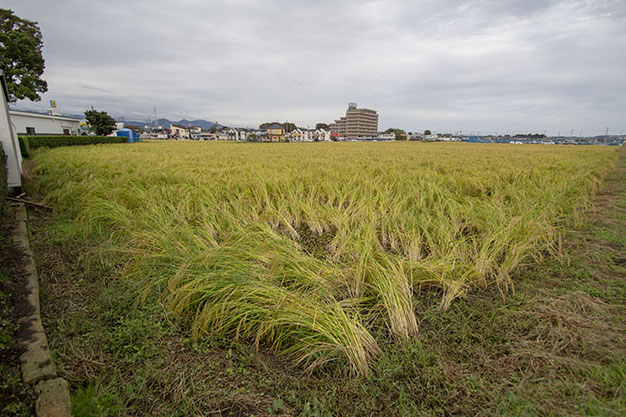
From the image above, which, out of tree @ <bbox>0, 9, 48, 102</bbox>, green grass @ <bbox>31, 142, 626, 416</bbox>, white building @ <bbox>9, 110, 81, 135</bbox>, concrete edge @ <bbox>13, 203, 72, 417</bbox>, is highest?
tree @ <bbox>0, 9, 48, 102</bbox>

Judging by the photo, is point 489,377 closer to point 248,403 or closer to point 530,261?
point 248,403

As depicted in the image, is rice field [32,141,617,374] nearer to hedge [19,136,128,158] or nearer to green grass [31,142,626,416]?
green grass [31,142,626,416]

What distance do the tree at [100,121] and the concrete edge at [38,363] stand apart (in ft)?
138

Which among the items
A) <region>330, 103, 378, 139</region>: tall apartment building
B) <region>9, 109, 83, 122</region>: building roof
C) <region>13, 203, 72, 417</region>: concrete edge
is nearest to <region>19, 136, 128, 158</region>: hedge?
<region>9, 109, 83, 122</region>: building roof

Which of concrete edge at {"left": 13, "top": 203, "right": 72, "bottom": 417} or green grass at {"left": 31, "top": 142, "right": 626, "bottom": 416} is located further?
green grass at {"left": 31, "top": 142, "right": 626, "bottom": 416}

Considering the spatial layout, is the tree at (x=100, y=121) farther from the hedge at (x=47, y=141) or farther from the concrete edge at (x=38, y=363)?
the concrete edge at (x=38, y=363)

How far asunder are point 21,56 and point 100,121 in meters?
11.9

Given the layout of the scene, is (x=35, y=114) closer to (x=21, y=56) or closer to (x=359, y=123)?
(x=21, y=56)

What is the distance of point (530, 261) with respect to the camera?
2.69 metres

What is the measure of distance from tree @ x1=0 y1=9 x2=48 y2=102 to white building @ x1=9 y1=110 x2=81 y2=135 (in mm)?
1973

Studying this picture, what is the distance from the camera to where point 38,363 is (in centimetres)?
132

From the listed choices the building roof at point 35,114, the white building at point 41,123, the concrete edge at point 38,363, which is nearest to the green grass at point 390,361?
the concrete edge at point 38,363

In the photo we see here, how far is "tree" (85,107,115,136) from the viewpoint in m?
32.9

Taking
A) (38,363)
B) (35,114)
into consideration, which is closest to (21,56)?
(35,114)
